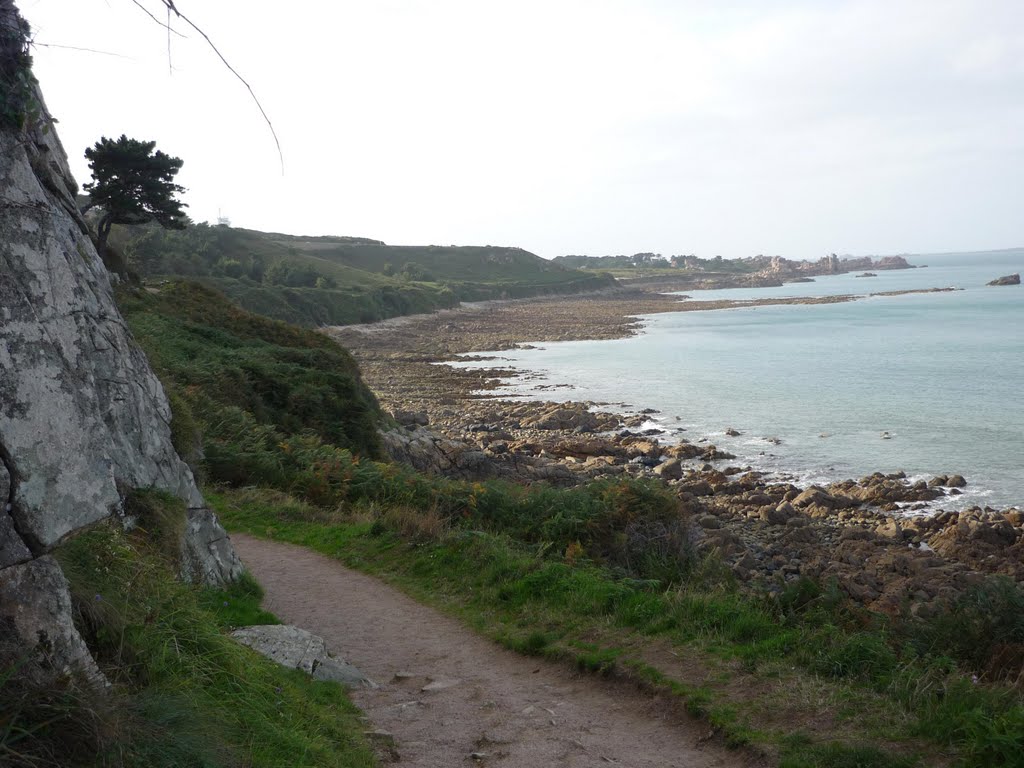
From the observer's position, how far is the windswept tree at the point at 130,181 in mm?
26766

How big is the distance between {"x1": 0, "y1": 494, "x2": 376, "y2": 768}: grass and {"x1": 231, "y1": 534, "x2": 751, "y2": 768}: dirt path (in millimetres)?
700

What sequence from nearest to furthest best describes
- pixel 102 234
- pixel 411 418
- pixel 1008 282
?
1. pixel 102 234
2. pixel 411 418
3. pixel 1008 282

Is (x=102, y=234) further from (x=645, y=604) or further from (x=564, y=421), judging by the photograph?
(x=645, y=604)

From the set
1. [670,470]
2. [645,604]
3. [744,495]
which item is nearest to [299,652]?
[645,604]

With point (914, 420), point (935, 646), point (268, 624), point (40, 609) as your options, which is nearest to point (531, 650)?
point (268, 624)

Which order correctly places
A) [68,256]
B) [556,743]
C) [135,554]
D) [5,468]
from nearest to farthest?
1. [5,468]
2. [68,256]
3. [135,554]
4. [556,743]

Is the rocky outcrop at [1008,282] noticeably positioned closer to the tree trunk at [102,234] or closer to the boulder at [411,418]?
the boulder at [411,418]

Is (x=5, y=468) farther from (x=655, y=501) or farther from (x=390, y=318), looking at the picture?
(x=390, y=318)

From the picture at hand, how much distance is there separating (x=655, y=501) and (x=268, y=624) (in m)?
7.08

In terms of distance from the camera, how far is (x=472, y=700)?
22.6 feet

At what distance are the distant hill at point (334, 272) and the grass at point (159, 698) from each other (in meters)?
31.4

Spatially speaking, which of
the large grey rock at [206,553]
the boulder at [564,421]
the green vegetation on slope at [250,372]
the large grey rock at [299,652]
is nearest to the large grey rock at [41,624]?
the large grey rock at [299,652]

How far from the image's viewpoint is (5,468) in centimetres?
350

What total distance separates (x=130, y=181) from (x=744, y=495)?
21628 millimetres
